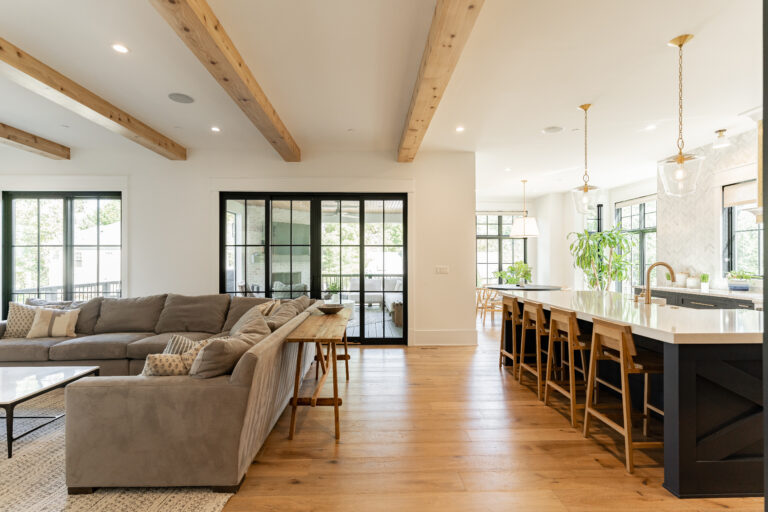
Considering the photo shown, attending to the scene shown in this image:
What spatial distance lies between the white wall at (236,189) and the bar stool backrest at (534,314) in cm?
179

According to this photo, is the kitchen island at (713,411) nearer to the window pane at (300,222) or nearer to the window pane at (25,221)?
the window pane at (300,222)

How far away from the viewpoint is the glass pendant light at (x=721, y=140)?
4.04 metres

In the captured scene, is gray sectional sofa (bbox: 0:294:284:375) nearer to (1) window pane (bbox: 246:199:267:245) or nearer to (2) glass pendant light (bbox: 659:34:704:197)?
(1) window pane (bbox: 246:199:267:245)

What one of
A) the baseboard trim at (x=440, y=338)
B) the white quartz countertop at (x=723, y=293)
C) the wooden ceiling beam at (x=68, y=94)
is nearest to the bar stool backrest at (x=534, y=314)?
the baseboard trim at (x=440, y=338)

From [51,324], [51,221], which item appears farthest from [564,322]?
[51,221]

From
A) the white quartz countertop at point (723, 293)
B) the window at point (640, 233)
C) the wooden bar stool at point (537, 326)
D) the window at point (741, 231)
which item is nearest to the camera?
the wooden bar stool at point (537, 326)

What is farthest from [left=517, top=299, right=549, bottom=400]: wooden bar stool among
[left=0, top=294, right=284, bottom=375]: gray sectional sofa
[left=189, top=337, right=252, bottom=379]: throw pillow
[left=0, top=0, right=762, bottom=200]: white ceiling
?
[left=0, top=294, right=284, bottom=375]: gray sectional sofa

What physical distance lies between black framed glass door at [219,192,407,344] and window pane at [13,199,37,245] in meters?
2.56

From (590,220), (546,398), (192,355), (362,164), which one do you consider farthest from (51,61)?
(590,220)

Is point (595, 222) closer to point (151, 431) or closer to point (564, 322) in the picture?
point (564, 322)

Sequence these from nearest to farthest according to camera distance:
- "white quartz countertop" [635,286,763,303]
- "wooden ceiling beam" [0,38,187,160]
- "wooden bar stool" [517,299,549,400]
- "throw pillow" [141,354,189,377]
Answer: "throw pillow" [141,354,189,377] < "wooden ceiling beam" [0,38,187,160] < "wooden bar stool" [517,299,549,400] < "white quartz countertop" [635,286,763,303]

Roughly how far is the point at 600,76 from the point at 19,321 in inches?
232

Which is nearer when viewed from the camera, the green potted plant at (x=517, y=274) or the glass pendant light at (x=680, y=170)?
the glass pendant light at (x=680, y=170)

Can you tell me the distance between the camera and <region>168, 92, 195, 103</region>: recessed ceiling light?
3.39 m
